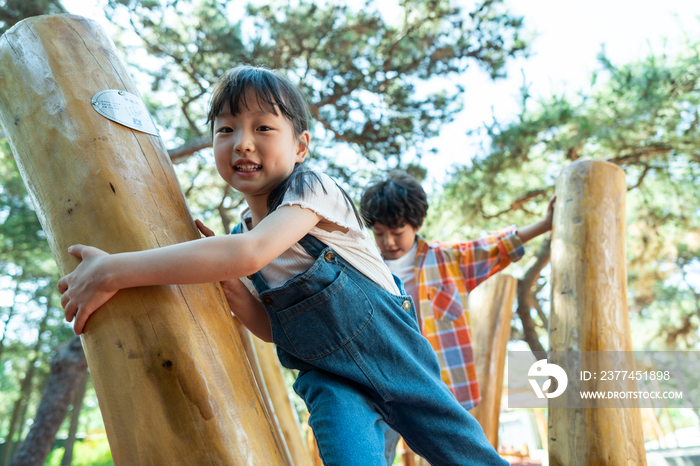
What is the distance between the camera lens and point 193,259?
3.18 ft

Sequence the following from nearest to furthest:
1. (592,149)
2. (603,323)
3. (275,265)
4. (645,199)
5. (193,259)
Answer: (193,259), (275,265), (603,323), (592,149), (645,199)

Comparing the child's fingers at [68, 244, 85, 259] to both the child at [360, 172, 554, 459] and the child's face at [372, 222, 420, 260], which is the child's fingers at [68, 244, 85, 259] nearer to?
the child at [360, 172, 554, 459]

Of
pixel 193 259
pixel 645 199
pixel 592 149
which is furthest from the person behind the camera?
pixel 645 199

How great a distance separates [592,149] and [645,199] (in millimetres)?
1051

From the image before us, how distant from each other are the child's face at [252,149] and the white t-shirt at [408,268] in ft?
5.58

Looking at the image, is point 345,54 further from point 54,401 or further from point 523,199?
point 54,401

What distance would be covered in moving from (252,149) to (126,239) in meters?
0.41

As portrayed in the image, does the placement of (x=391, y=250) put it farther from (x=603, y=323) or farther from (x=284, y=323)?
(x=284, y=323)

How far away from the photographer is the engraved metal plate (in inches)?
45.2

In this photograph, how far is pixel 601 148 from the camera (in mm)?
5230

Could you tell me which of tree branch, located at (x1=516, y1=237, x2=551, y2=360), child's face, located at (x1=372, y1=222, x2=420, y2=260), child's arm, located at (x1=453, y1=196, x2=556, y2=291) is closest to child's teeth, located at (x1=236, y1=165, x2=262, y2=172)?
child's face, located at (x1=372, y1=222, x2=420, y2=260)

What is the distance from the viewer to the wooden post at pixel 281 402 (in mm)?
3057

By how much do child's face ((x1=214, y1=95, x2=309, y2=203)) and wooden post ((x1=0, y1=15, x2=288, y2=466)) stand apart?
16cm

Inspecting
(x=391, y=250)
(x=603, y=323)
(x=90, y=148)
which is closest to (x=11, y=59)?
(x=90, y=148)
